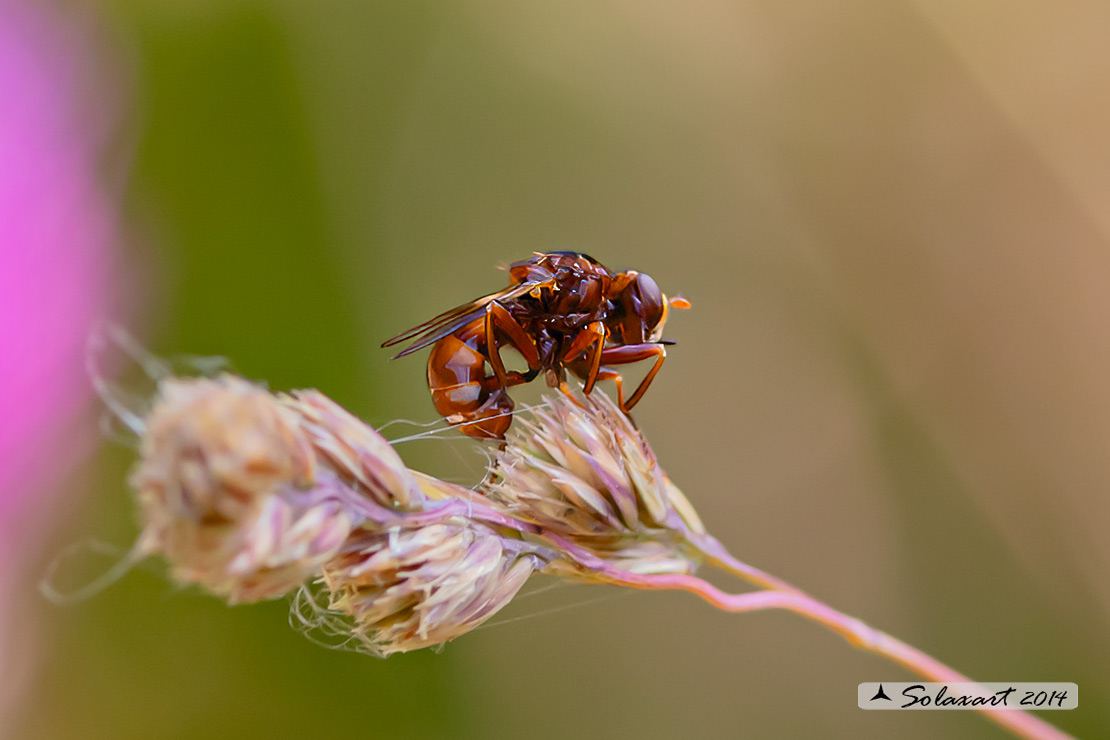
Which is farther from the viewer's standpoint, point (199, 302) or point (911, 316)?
point (911, 316)

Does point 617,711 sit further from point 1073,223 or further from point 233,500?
point 1073,223

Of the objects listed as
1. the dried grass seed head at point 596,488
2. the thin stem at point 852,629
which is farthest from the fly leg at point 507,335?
the thin stem at point 852,629

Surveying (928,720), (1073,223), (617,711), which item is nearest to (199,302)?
(617,711)

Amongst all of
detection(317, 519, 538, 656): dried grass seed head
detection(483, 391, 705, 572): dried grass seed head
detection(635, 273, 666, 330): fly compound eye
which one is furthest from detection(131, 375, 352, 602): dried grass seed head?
detection(635, 273, 666, 330): fly compound eye

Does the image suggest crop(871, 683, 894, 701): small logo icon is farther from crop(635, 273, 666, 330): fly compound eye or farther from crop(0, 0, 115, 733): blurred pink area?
crop(0, 0, 115, 733): blurred pink area

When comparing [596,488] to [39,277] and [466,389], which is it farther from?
[39,277]

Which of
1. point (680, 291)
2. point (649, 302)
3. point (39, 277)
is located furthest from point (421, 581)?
point (680, 291)

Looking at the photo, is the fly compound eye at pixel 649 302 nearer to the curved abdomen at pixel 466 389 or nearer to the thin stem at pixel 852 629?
the curved abdomen at pixel 466 389
